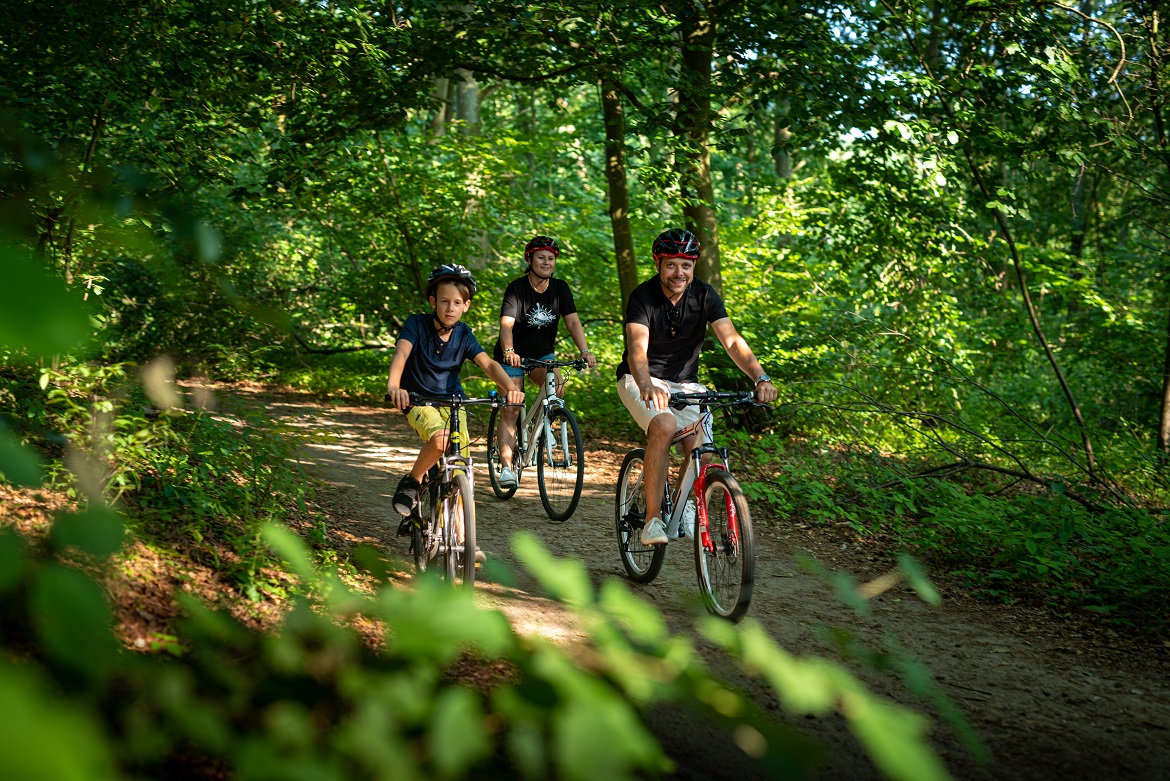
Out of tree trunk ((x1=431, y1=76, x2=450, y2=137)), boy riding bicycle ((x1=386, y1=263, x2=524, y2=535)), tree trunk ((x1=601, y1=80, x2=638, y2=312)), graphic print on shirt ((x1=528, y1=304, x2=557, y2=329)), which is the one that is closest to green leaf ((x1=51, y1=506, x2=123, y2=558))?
boy riding bicycle ((x1=386, y1=263, x2=524, y2=535))

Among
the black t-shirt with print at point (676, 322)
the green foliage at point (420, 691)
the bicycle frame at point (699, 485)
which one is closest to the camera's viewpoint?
the green foliage at point (420, 691)

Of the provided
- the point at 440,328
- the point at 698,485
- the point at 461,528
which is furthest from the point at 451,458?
the point at 698,485

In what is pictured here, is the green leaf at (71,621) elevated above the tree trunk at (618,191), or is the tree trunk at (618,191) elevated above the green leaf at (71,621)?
the tree trunk at (618,191)

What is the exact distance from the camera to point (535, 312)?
28.7 feet

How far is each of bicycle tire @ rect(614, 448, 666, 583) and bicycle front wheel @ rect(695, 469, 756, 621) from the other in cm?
59

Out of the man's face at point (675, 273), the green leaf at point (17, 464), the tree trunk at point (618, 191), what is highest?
the tree trunk at point (618, 191)

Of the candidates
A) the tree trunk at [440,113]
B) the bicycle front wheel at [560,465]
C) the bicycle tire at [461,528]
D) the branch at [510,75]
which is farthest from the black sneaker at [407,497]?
the tree trunk at [440,113]

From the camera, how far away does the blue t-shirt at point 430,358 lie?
5.81 meters

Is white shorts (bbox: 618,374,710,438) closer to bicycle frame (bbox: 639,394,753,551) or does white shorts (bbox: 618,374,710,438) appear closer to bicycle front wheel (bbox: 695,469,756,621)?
bicycle frame (bbox: 639,394,753,551)

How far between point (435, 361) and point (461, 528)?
4.24 ft

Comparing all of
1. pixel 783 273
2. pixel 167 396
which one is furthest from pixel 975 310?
pixel 167 396

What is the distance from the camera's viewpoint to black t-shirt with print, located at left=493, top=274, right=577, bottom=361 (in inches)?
343

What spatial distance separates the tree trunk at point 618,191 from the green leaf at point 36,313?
1085 cm

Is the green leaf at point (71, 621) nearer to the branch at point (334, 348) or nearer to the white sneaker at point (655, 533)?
the white sneaker at point (655, 533)
